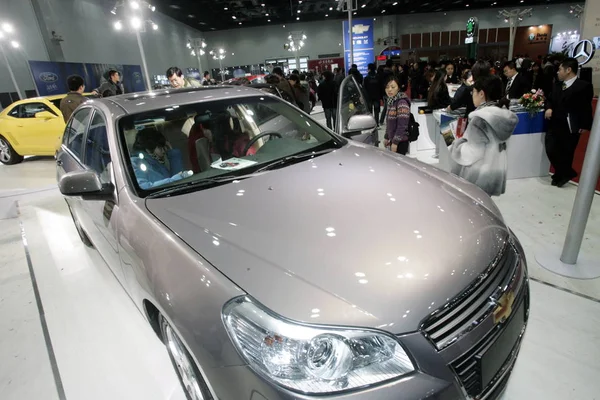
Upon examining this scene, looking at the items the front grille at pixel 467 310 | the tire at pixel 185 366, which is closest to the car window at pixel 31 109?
the tire at pixel 185 366

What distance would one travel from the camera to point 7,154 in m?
6.82

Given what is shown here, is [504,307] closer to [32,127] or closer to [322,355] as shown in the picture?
[322,355]

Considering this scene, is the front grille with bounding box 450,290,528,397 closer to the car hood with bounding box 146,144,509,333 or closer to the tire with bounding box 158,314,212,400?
the car hood with bounding box 146,144,509,333

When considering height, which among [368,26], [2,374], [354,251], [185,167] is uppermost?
[368,26]

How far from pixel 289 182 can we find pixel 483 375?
3.45 feet

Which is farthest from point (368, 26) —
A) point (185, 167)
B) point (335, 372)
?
point (335, 372)

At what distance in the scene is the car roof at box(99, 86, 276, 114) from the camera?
6.64ft

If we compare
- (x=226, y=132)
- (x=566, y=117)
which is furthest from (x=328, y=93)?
(x=226, y=132)

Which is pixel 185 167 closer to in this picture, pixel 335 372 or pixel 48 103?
pixel 335 372

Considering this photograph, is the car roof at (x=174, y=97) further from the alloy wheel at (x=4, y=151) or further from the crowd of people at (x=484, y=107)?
the alloy wheel at (x=4, y=151)

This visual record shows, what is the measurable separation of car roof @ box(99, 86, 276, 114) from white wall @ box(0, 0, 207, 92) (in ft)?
34.0

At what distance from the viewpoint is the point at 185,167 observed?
1.84 meters

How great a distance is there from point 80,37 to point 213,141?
14068 mm

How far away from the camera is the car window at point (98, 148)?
→ 1.91 m
